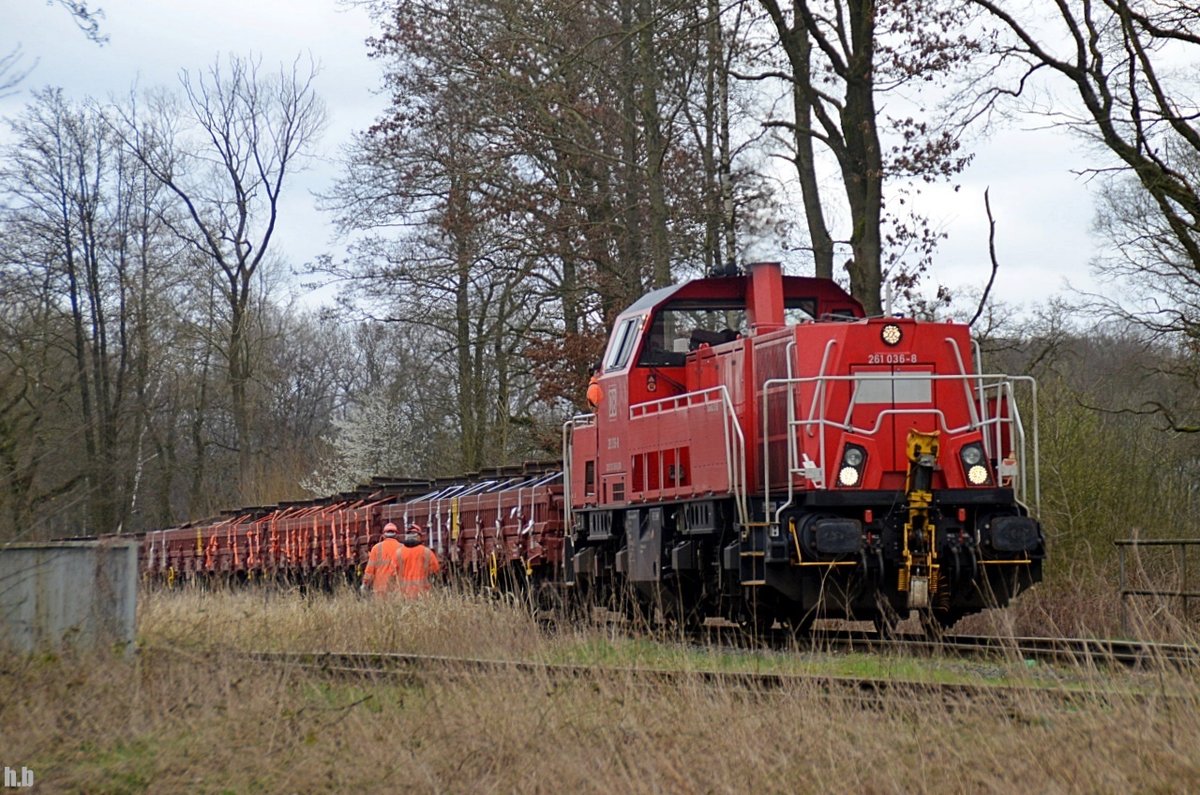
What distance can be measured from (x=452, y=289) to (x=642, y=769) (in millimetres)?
23191

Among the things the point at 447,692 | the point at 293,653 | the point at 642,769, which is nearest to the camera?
the point at 642,769

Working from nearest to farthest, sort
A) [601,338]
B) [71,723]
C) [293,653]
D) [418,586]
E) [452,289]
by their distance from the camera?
1. [71,723]
2. [293,653]
3. [418,586]
4. [601,338]
5. [452,289]

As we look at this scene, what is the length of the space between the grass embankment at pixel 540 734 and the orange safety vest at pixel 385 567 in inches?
222

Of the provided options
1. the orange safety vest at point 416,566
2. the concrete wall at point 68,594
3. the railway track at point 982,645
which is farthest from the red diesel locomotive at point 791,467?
the concrete wall at point 68,594

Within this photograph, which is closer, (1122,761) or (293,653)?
(1122,761)

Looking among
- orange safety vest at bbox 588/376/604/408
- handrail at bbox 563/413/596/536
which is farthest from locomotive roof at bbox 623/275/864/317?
handrail at bbox 563/413/596/536

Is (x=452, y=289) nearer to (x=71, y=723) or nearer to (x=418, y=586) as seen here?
(x=418, y=586)

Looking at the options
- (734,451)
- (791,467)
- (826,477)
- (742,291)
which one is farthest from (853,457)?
(742,291)

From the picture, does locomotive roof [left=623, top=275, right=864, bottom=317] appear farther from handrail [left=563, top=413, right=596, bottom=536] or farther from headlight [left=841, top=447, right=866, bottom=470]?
headlight [left=841, top=447, right=866, bottom=470]

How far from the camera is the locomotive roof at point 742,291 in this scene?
45.8ft

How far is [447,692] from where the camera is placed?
8.19 meters

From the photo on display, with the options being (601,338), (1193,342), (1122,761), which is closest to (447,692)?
(1122,761)

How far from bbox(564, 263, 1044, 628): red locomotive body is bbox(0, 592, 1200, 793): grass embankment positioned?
1886mm

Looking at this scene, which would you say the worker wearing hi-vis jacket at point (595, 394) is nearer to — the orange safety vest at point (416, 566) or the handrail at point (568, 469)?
the handrail at point (568, 469)
